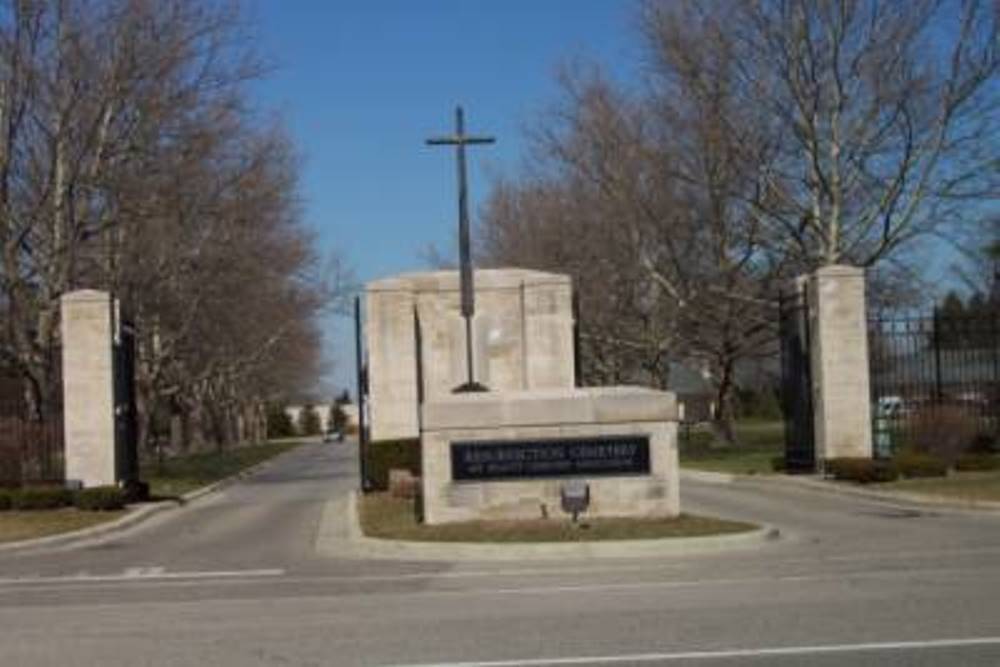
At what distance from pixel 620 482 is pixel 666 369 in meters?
39.1

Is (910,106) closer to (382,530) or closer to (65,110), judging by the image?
(65,110)

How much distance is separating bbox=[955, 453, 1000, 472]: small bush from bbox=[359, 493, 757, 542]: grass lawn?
10866 mm

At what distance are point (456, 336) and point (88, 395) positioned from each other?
9195mm

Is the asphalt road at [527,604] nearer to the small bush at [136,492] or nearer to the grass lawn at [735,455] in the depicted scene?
the small bush at [136,492]

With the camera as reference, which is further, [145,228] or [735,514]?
[145,228]

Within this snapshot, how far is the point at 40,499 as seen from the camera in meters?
29.1

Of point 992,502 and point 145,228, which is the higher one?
point 145,228

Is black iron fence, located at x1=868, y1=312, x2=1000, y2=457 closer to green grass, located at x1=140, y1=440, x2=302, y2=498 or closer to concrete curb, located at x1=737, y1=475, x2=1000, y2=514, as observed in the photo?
concrete curb, located at x1=737, y1=475, x2=1000, y2=514

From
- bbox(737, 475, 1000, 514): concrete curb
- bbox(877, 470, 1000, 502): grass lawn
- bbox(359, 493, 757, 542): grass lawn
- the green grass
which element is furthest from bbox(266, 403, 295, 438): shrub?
bbox(359, 493, 757, 542): grass lawn

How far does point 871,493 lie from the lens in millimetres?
28047

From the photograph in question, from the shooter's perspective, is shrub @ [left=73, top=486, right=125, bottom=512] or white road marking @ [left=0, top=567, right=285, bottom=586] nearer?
white road marking @ [left=0, top=567, right=285, bottom=586]

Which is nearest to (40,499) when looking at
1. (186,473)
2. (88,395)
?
(88,395)

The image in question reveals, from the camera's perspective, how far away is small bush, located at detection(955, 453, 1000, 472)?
102 feet

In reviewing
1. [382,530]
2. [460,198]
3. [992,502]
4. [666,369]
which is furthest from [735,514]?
[666,369]
